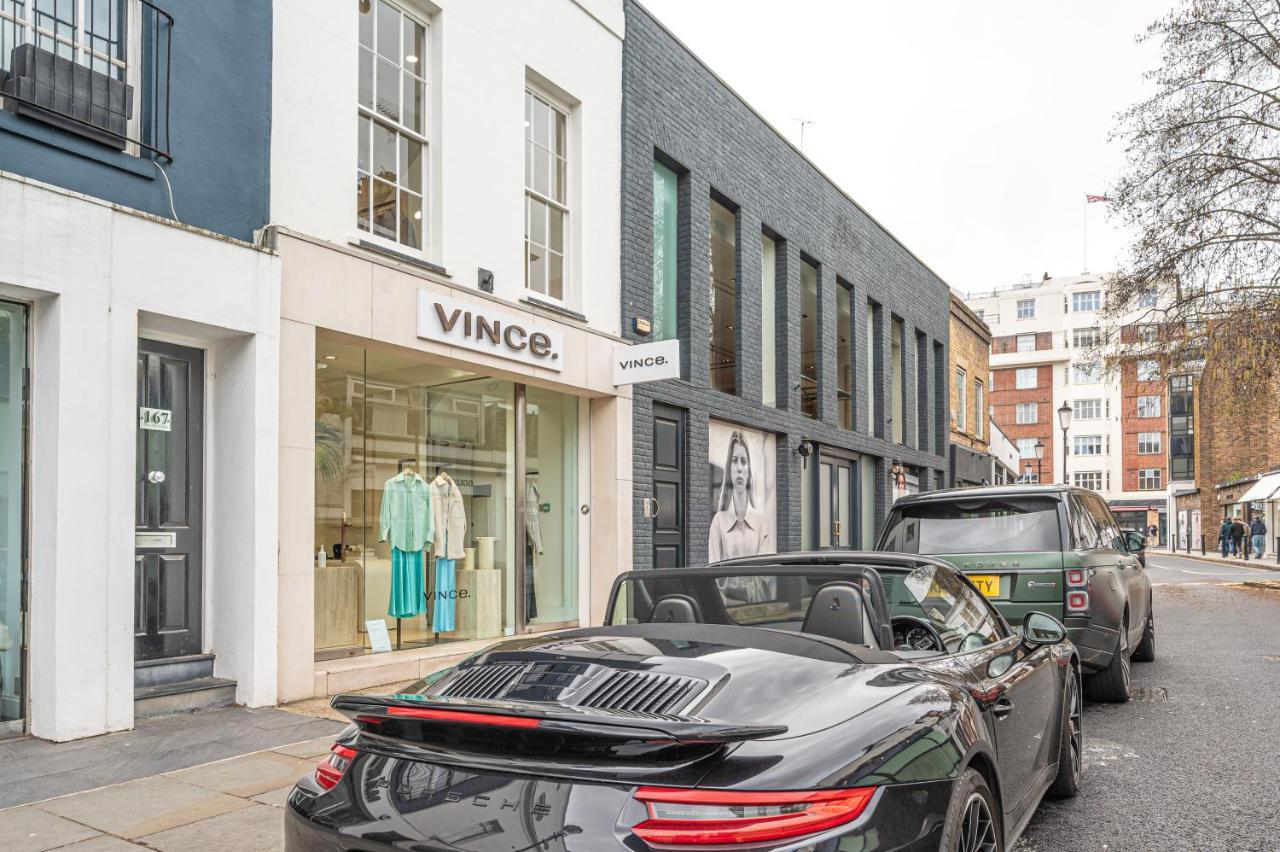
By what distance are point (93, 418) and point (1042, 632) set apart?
5.49 meters

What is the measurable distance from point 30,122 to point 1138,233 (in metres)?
20.6

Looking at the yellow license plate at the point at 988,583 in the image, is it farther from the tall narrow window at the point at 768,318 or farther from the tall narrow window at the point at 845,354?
the tall narrow window at the point at 845,354

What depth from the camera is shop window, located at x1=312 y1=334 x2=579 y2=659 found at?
867 cm

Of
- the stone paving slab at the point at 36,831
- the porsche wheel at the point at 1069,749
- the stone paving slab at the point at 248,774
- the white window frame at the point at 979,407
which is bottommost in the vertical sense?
the stone paving slab at the point at 248,774

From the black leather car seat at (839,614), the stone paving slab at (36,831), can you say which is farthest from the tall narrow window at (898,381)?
the stone paving slab at (36,831)

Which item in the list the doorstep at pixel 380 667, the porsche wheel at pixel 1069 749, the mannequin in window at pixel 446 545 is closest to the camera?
the porsche wheel at pixel 1069 749

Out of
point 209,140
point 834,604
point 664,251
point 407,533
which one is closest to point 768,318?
point 664,251

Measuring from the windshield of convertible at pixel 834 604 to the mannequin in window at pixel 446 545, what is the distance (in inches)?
228

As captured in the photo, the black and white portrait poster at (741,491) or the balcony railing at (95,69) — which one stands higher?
the balcony railing at (95,69)

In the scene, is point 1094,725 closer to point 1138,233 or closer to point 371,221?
point 371,221

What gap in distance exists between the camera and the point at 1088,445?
87.5 metres

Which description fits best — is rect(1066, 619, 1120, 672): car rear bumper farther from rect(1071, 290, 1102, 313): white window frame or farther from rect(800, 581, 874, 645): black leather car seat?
rect(1071, 290, 1102, 313): white window frame

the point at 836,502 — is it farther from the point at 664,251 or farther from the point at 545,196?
the point at 545,196

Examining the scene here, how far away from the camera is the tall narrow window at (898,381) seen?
2264 centimetres
